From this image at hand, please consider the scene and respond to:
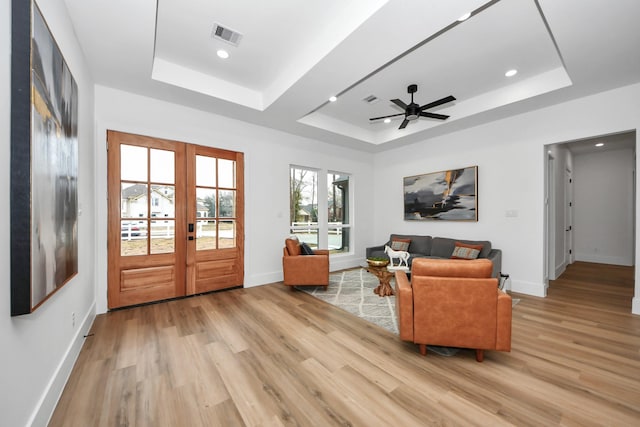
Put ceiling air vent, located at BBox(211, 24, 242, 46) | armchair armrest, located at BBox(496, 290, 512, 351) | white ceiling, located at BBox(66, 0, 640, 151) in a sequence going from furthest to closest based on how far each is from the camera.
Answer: ceiling air vent, located at BBox(211, 24, 242, 46)
white ceiling, located at BBox(66, 0, 640, 151)
armchair armrest, located at BBox(496, 290, 512, 351)

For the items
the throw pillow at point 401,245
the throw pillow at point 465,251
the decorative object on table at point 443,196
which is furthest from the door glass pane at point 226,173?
the throw pillow at point 465,251

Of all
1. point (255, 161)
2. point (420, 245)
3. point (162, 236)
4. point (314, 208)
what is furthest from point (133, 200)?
point (420, 245)

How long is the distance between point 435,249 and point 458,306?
3.12 metres

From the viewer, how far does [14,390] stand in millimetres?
1190

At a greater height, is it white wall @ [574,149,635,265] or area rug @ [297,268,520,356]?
white wall @ [574,149,635,265]

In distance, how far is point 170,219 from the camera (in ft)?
12.1

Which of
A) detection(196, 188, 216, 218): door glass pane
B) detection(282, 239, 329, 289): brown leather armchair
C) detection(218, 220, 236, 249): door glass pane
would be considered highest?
detection(196, 188, 216, 218): door glass pane

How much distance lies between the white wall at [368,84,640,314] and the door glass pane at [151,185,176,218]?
4923 mm

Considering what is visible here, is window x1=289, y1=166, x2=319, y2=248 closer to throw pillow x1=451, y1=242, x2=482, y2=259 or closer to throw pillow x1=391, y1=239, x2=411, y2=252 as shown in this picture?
throw pillow x1=391, y1=239, x2=411, y2=252

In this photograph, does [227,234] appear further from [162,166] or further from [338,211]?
[338,211]

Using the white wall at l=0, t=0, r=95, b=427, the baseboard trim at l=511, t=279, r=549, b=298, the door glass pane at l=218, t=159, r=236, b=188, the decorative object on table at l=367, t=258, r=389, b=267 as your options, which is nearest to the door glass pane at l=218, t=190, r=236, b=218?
the door glass pane at l=218, t=159, r=236, b=188

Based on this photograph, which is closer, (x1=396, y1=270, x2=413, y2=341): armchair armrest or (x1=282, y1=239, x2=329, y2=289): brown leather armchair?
(x1=396, y1=270, x2=413, y2=341): armchair armrest

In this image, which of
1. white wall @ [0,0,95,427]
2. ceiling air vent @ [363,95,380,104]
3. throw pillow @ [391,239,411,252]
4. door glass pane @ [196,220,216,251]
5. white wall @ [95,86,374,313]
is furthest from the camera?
throw pillow @ [391,239,411,252]

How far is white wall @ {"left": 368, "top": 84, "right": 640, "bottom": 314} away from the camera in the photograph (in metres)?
3.37
